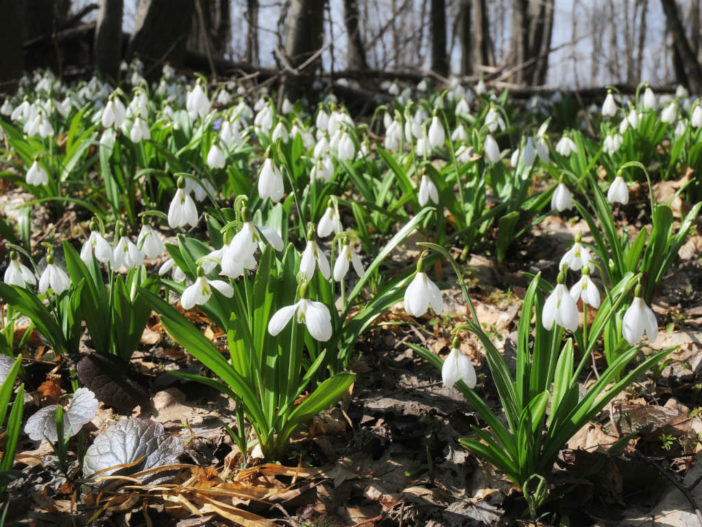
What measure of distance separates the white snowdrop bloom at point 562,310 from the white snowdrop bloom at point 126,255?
134 centimetres

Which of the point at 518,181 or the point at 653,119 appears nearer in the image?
the point at 518,181

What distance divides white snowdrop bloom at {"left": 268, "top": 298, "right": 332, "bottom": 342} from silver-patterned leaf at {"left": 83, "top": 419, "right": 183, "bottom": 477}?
59cm

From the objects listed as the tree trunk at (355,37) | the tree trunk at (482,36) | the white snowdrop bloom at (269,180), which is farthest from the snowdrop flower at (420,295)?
the tree trunk at (482,36)

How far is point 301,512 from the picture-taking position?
175 centimetres

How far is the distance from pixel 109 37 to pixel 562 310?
20.7 ft

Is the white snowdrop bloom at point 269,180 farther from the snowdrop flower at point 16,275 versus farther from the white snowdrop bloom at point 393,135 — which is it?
the white snowdrop bloom at point 393,135

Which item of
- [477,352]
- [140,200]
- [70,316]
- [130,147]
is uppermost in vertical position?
[130,147]

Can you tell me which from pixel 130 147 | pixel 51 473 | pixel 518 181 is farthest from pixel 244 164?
pixel 51 473

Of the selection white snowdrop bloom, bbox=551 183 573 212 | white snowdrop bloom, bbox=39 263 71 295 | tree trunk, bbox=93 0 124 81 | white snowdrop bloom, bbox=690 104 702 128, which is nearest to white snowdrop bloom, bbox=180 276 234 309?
white snowdrop bloom, bbox=39 263 71 295

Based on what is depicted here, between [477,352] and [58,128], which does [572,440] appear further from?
[58,128]

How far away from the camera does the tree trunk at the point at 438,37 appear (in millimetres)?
9055

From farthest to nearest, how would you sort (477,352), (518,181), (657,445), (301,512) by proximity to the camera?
(518,181) → (477,352) → (657,445) → (301,512)

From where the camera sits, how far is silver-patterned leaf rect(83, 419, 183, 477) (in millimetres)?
1797

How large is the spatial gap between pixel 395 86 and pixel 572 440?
4.79m
